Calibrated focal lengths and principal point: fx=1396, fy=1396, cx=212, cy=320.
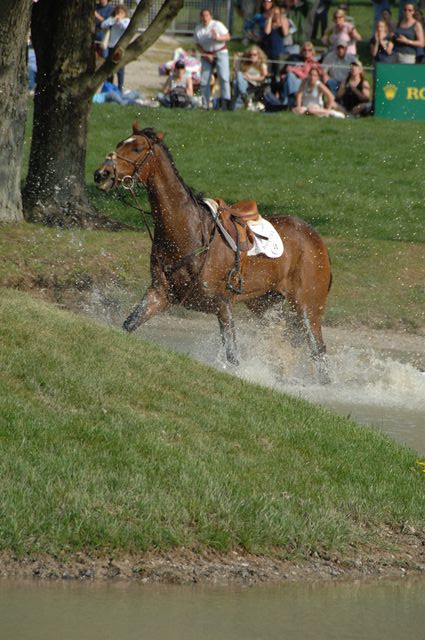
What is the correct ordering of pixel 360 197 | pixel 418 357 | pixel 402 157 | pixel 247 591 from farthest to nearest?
pixel 402 157, pixel 360 197, pixel 418 357, pixel 247 591

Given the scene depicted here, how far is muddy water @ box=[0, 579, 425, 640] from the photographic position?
22.3 ft

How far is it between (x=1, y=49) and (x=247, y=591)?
11613mm

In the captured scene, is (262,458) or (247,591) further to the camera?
(262,458)

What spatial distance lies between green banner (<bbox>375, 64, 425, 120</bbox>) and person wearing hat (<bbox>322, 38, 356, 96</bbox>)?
85 cm

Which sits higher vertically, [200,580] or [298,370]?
[200,580]

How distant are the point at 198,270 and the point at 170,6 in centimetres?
623

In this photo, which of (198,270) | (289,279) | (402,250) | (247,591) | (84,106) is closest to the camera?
(247,591)

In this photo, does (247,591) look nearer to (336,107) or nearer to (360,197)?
(360,197)

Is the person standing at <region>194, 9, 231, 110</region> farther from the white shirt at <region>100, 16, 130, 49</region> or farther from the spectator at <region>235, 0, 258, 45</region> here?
the spectator at <region>235, 0, 258, 45</region>

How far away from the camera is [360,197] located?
2336cm

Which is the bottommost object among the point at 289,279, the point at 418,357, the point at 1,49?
the point at 418,357

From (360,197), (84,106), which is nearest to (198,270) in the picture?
(84,106)


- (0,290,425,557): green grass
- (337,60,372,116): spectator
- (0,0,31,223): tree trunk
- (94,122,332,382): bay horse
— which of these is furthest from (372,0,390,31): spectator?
(0,290,425,557): green grass

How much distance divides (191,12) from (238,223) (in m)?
25.2
